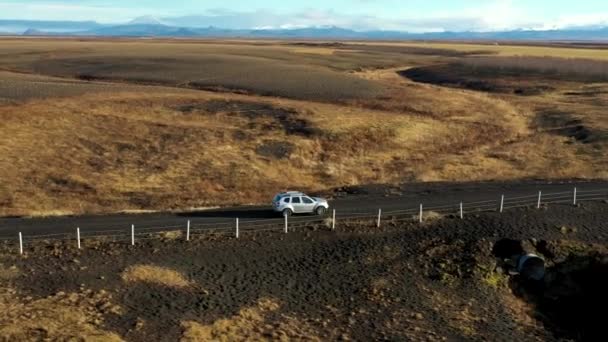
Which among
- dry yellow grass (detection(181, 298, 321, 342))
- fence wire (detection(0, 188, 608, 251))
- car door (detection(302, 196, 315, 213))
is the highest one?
car door (detection(302, 196, 315, 213))

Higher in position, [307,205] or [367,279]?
[307,205]

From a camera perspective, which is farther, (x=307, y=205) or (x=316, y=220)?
(x=307, y=205)

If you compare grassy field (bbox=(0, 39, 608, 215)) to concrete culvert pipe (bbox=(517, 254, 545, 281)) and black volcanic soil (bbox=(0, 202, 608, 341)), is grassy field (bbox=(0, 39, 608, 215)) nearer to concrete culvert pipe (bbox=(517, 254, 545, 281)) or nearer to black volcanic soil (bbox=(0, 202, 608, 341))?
black volcanic soil (bbox=(0, 202, 608, 341))

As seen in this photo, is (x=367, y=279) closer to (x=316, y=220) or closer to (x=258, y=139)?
(x=316, y=220)

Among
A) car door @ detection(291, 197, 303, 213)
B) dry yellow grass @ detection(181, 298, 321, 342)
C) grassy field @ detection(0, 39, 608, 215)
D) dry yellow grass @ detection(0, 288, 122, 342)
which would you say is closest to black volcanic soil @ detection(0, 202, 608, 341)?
dry yellow grass @ detection(181, 298, 321, 342)

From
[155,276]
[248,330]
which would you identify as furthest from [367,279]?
[155,276]

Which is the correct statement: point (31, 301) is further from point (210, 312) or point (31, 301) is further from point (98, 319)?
point (210, 312)

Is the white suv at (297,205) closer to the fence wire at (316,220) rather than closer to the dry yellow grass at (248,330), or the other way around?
the fence wire at (316,220)

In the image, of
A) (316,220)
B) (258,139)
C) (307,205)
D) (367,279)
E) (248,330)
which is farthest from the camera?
(258,139)
